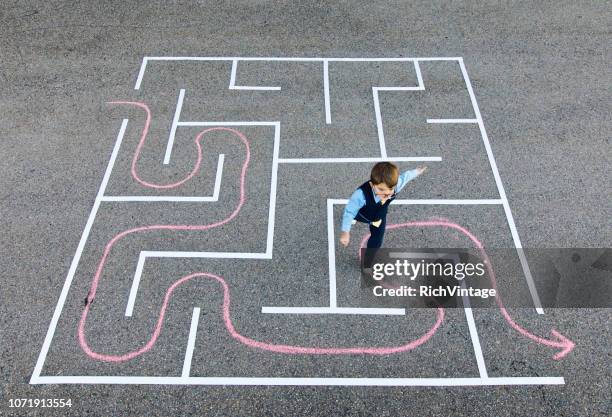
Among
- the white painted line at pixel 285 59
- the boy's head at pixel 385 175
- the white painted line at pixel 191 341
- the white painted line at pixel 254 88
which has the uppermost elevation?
the boy's head at pixel 385 175

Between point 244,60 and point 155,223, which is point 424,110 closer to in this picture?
point 244,60

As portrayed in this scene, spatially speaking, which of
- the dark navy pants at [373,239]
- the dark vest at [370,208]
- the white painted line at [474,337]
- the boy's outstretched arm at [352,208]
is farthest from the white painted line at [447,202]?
the boy's outstretched arm at [352,208]

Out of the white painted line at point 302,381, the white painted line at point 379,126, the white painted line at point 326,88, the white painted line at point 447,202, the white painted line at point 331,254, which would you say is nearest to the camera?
the white painted line at point 302,381

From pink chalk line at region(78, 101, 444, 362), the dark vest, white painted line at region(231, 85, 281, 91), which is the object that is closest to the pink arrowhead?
pink chalk line at region(78, 101, 444, 362)

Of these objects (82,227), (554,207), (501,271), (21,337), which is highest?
(554,207)

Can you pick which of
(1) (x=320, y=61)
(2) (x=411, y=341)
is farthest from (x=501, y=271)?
(1) (x=320, y=61)

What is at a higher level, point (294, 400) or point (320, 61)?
point (320, 61)

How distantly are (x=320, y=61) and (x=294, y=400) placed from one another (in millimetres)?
5650

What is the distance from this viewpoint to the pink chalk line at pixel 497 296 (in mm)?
4902

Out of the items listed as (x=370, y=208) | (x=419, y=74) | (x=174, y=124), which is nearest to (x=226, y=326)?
(x=370, y=208)

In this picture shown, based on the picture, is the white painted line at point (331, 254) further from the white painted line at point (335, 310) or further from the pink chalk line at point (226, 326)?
the pink chalk line at point (226, 326)

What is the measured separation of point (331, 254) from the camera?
18.4 feet

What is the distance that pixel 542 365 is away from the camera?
4770mm

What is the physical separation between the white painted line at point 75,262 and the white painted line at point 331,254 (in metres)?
2.97
